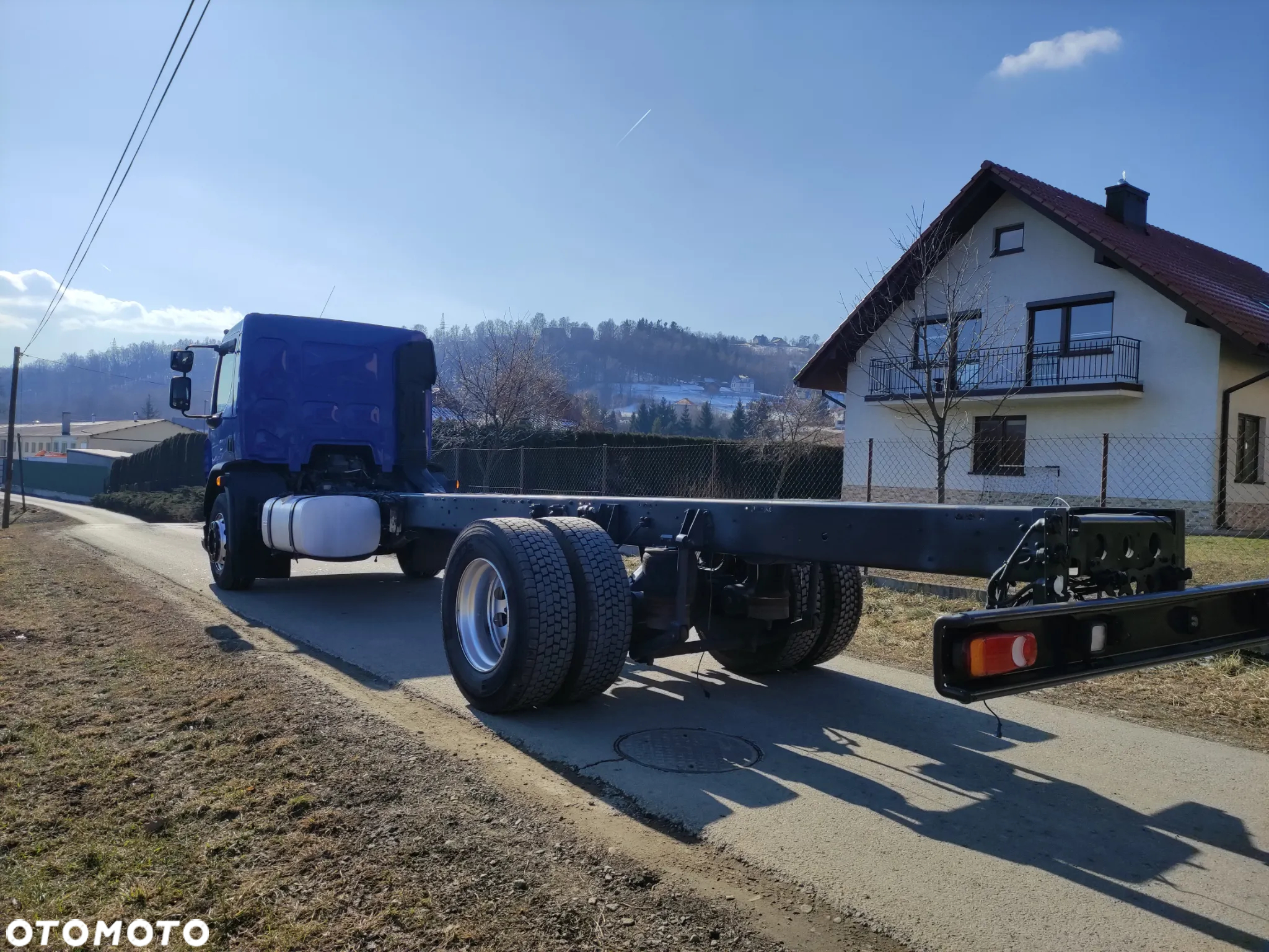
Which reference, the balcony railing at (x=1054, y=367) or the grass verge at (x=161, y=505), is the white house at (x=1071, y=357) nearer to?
the balcony railing at (x=1054, y=367)

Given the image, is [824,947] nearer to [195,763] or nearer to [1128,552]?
[1128,552]

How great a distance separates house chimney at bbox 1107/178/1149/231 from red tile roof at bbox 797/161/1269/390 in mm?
298

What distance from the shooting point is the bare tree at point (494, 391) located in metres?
29.6

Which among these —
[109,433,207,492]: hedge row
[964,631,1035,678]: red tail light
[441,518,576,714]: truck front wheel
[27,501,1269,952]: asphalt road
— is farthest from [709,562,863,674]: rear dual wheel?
[109,433,207,492]: hedge row

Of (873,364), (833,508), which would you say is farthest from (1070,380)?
(833,508)

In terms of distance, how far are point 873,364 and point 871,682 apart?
20795mm

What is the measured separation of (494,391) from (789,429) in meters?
9.88

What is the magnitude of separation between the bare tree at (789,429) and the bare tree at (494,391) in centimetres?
794

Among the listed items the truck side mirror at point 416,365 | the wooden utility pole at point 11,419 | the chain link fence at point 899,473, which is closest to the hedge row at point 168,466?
the wooden utility pole at point 11,419

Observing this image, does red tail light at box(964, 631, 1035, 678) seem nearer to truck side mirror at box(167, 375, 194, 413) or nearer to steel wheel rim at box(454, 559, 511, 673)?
steel wheel rim at box(454, 559, 511, 673)

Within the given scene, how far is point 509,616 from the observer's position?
15.8 feet

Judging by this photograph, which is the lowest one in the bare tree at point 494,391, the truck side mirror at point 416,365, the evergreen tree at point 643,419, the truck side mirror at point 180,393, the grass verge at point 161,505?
the grass verge at point 161,505

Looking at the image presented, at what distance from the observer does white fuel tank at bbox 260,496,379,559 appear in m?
8.40

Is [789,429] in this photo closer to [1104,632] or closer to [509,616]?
[509,616]
